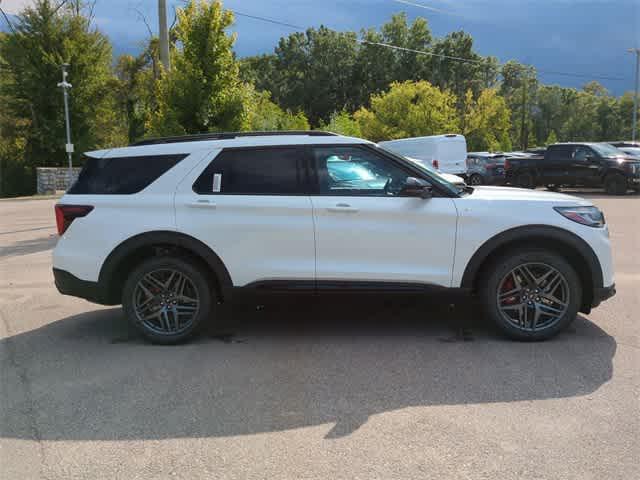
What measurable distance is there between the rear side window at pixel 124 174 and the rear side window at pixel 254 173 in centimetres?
34

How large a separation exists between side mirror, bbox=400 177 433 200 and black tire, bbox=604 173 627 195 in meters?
18.0

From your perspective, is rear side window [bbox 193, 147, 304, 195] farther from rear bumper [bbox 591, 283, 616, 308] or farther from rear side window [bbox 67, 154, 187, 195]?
rear bumper [bbox 591, 283, 616, 308]

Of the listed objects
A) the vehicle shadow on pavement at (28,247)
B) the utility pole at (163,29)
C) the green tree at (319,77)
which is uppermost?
the green tree at (319,77)

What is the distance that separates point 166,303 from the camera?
5.27 metres

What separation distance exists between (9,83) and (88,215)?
3793cm

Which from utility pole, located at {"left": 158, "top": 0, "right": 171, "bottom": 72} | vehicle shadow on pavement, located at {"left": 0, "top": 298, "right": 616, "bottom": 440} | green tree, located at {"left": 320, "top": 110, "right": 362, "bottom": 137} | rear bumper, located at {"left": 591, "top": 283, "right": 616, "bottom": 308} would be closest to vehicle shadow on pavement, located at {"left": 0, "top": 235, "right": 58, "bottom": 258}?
utility pole, located at {"left": 158, "top": 0, "right": 171, "bottom": 72}

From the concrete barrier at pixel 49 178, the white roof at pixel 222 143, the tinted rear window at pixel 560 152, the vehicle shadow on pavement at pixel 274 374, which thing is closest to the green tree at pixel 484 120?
the tinted rear window at pixel 560 152

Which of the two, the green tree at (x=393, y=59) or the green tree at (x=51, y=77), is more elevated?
the green tree at (x=393, y=59)

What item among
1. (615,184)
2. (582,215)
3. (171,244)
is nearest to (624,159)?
(615,184)

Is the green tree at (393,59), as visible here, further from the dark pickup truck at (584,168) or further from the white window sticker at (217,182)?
the white window sticker at (217,182)

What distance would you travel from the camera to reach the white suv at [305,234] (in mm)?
5023

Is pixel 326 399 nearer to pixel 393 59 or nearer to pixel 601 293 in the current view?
pixel 601 293

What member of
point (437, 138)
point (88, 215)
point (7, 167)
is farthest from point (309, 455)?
point (7, 167)

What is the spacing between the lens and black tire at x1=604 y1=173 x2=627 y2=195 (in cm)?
2047
